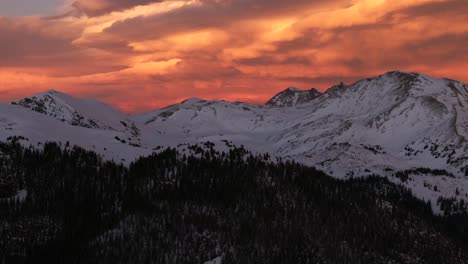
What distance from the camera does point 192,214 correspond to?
47344 millimetres

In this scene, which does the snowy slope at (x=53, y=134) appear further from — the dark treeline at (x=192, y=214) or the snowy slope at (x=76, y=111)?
the snowy slope at (x=76, y=111)

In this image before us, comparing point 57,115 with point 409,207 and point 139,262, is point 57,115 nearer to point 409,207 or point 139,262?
point 409,207

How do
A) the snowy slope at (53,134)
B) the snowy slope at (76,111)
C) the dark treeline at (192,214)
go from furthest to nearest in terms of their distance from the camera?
the snowy slope at (76,111) → the snowy slope at (53,134) → the dark treeline at (192,214)

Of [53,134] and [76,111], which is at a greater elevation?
[76,111]

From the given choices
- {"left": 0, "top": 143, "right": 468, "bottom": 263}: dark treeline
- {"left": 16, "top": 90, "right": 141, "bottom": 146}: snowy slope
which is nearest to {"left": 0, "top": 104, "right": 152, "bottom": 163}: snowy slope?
{"left": 0, "top": 143, "right": 468, "bottom": 263}: dark treeline

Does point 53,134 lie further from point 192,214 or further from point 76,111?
point 76,111

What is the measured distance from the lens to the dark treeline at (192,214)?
41.8 meters

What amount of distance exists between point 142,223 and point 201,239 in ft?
17.3

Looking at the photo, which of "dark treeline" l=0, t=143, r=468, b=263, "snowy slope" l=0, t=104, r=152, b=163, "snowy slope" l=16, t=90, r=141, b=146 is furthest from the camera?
"snowy slope" l=16, t=90, r=141, b=146

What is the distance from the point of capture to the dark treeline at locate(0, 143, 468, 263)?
41844mm

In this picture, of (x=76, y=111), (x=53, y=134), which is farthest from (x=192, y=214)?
(x=76, y=111)

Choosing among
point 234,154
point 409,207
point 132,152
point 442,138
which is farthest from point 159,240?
point 442,138

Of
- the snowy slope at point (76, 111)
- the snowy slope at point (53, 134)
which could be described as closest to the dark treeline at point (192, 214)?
the snowy slope at point (53, 134)

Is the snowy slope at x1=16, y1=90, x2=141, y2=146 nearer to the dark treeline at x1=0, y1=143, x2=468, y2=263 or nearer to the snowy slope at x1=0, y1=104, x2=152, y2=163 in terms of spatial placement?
the snowy slope at x1=0, y1=104, x2=152, y2=163
